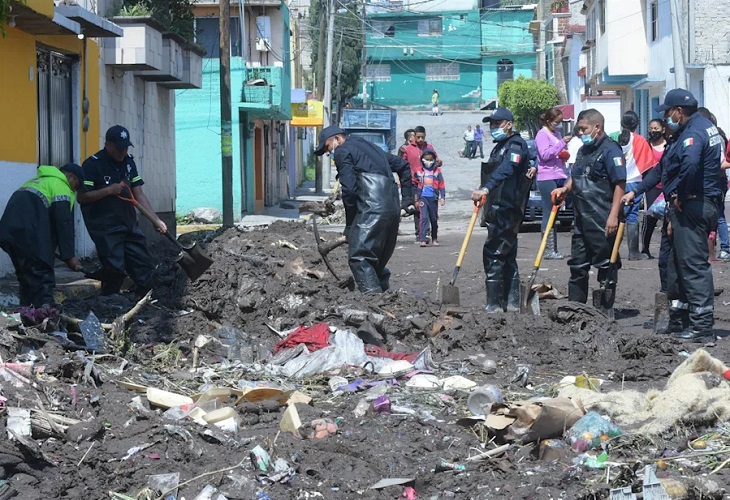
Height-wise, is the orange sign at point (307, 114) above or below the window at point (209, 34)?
below

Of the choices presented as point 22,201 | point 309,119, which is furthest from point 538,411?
point 309,119

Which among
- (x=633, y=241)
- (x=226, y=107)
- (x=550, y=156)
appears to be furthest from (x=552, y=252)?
(x=226, y=107)

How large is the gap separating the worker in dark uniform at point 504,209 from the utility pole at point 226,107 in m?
11.6

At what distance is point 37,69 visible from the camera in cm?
1366

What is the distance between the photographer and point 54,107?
47.5 feet

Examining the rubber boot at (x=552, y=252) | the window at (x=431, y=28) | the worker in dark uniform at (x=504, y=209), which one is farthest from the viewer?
the window at (x=431, y=28)

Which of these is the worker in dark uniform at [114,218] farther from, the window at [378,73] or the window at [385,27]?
the window at [385,27]

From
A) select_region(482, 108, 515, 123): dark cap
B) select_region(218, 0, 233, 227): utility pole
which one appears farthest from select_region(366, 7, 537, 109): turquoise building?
select_region(482, 108, 515, 123): dark cap

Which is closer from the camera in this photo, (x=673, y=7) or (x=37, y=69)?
(x=37, y=69)

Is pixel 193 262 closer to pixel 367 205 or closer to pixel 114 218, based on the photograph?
pixel 114 218

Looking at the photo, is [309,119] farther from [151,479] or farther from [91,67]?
[151,479]

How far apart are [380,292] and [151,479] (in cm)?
480

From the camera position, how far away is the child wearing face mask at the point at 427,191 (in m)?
17.1

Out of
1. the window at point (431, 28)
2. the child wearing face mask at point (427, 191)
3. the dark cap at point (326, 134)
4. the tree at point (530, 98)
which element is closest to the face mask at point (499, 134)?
the dark cap at point (326, 134)
